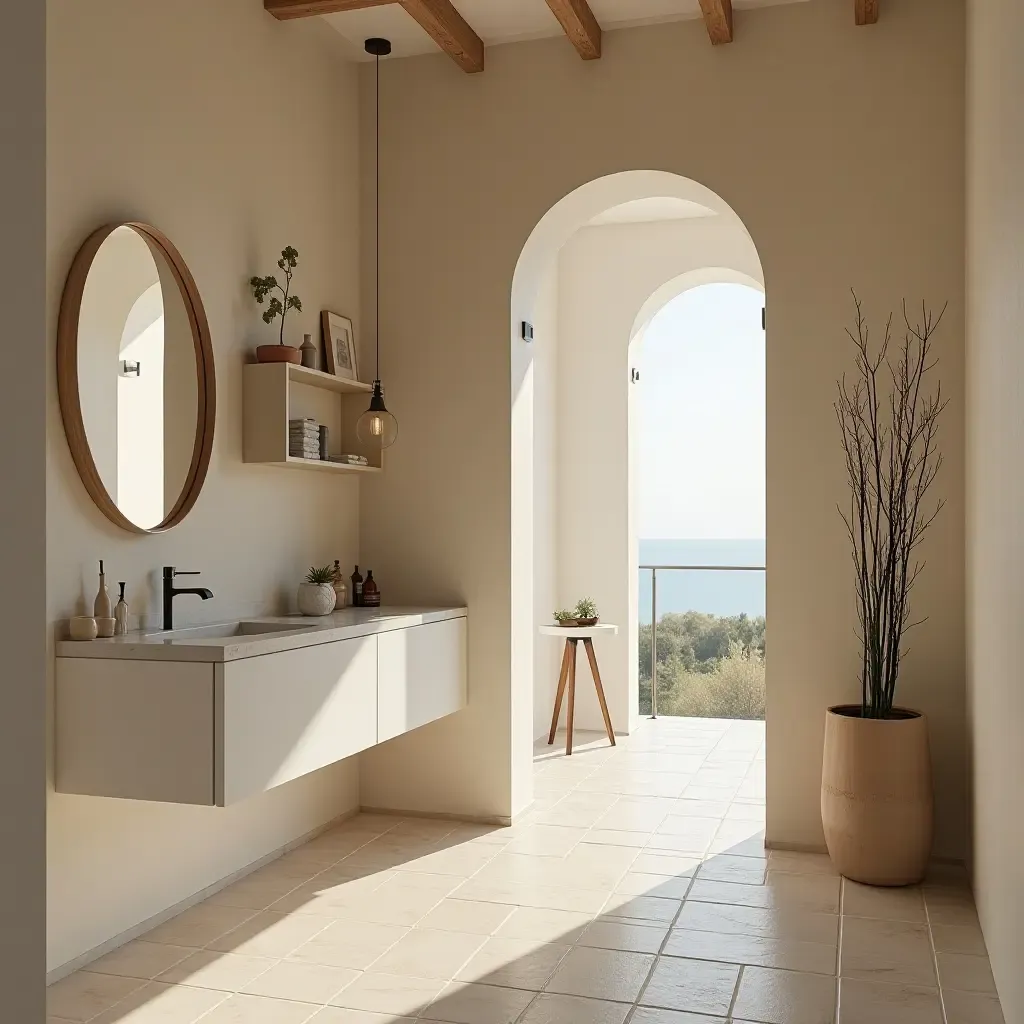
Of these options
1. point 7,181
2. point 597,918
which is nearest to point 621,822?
point 597,918

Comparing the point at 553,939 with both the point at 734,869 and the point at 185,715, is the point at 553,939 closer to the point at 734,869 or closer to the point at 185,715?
the point at 734,869

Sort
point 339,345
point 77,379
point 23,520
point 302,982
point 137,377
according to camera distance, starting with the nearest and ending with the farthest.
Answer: point 23,520, point 302,982, point 77,379, point 137,377, point 339,345

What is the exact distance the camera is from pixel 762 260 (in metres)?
4.25

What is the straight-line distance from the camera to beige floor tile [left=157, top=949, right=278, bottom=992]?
2922 mm

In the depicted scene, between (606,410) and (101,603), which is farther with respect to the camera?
(606,410)

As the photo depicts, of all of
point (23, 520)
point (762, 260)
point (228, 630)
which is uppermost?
point (762, 260)

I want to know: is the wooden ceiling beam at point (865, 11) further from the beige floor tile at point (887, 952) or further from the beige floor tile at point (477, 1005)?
the beige floor tile at point (477, 1005)

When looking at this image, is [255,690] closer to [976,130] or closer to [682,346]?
[976,130]

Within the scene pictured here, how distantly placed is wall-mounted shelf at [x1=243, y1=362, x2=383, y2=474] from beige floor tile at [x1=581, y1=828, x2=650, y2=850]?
1.74 metres

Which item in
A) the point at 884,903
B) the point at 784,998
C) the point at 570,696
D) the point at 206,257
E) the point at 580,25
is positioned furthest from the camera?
the point at 570,696

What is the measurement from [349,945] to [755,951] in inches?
46.4

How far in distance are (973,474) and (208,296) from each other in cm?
263

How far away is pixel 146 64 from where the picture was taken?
3.40m

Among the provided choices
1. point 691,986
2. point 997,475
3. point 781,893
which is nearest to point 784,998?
point 691,986
